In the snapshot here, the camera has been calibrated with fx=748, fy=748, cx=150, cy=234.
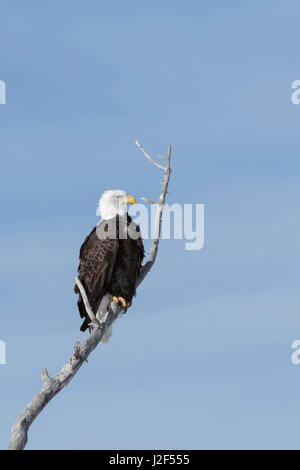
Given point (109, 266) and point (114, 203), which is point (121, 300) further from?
point (114, 203)

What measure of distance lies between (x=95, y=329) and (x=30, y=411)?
1.82 meters

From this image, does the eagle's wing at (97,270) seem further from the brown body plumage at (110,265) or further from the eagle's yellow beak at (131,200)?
the eagle's yellow beak at (131,200)

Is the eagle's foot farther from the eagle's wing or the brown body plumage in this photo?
the eagle's wing

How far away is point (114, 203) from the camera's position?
13719 millimetres

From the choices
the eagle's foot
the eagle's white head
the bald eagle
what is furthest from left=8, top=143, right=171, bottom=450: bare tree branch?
the eagle's white head

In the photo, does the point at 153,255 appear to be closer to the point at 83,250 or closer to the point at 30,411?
the point at 83,250

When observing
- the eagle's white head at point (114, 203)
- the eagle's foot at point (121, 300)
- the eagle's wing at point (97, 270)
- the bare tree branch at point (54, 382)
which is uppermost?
the eagle's white head at point (114, 203)

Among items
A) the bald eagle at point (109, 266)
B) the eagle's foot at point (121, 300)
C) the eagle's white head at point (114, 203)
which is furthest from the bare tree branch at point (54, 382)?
the eagle's white head at point (114, 203)

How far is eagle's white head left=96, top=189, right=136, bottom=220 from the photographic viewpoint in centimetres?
1363

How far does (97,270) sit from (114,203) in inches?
57.9

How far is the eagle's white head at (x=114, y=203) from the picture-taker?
1363cm

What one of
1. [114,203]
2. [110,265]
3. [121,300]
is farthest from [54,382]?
[114,203]

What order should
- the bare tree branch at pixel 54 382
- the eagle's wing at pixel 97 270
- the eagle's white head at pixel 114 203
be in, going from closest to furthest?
the bare tree branch at pixel 54 382, the eagle's wing at pixel 97 270, the eagle's white head at pixel 114 203

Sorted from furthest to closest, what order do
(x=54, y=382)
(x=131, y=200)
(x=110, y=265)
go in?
1. (x=131, y=200)
2. (x=110, y=265)
3. (x=54, y=382)
